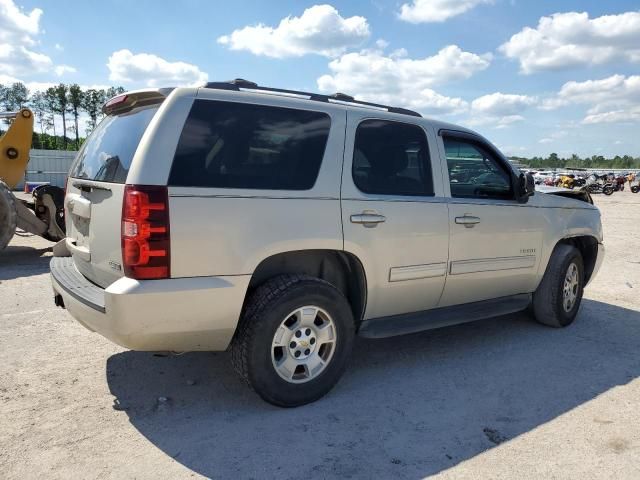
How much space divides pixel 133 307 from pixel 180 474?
0.91 metres

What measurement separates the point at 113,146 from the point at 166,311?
Answer: 4.01ft

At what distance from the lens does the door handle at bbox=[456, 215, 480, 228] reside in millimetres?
4203

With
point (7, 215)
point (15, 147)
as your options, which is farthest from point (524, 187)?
point (15, 147)

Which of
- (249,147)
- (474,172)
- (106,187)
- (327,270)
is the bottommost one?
(327,270)

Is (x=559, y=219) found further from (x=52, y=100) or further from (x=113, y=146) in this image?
(x=52, y=100)

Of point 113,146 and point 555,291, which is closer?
point 113,146

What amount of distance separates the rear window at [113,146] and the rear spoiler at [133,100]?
42mm

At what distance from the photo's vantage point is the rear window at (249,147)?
10.0ft

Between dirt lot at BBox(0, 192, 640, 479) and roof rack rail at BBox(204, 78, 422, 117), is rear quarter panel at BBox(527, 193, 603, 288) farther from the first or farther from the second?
roof rack rail at BBox(204, 78, 422, 117)

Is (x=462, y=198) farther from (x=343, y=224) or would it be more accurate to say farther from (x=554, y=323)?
(x=554, y=323)

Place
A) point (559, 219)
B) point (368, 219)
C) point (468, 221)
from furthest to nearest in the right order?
point (559, 219), point (468, 221), point (368, 219)

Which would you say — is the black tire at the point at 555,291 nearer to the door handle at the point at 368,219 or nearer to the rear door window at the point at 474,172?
the rear door window at the point at 474,172

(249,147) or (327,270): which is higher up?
(249,147)

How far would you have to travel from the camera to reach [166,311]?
2.96 metres
